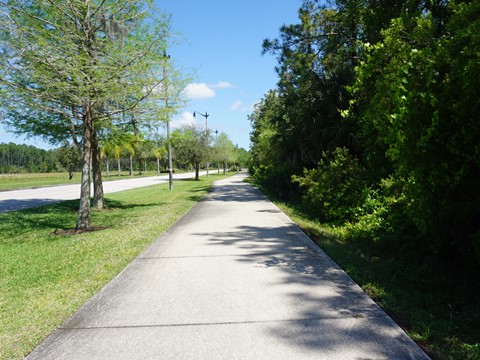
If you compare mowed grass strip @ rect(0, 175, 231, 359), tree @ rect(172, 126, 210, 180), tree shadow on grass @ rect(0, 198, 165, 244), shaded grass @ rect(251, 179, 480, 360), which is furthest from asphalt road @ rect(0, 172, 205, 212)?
shaded grass @ rect(251, 179, 480, 360)

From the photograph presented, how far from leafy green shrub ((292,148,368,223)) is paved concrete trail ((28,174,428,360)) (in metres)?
4.14

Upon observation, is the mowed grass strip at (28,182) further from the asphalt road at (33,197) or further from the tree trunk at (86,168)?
the tree trunk at (86,168)

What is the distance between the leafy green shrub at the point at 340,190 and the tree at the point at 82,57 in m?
5.77

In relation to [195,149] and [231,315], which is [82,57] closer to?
[231,315]

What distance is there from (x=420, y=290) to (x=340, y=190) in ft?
19.6

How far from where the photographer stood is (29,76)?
852 centimetres

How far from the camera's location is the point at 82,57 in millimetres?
8227

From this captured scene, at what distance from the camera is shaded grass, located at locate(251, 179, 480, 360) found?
342 cm

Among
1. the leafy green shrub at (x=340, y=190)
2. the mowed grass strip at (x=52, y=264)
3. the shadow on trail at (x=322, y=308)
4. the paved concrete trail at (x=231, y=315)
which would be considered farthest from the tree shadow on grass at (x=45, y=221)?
the leafy green shrub at (x=340, y=190)

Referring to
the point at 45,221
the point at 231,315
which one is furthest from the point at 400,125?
the point at 45,221

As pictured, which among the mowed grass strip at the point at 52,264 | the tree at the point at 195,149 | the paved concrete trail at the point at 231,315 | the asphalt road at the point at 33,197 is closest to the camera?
the paved concrete trail at the point at 231,315

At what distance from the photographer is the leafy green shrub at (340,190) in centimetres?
1033

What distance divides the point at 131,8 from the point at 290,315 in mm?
8978

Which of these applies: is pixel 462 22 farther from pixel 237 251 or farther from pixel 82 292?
pixel 82 292
